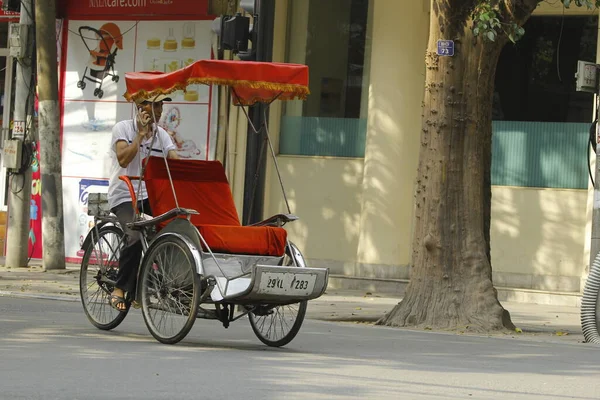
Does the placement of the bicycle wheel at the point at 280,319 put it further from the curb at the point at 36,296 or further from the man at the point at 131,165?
the curb at the point at 36,296

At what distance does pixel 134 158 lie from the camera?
10.9 meters

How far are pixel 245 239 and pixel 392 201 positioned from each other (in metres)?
8.00

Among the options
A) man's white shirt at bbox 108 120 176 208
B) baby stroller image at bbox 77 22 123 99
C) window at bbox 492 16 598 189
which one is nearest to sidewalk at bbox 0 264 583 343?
window at bbox 492 16 598 189

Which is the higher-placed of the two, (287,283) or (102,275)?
(287,283)

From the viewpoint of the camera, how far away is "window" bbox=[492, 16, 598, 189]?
17.4 meters

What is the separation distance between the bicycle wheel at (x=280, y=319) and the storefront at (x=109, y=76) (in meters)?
9.00

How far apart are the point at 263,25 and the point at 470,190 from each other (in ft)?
9.75

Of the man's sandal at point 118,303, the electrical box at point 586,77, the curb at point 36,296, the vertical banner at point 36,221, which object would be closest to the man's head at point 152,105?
the man's sandal at point 118,303

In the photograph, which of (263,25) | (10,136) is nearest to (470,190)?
(263,25)

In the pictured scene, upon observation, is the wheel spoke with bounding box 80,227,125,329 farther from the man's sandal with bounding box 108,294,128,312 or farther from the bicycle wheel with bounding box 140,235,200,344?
the bicycle wheel with bounding box 140,235,200,344

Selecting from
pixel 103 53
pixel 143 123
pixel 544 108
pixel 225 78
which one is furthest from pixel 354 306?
pixel 103 53

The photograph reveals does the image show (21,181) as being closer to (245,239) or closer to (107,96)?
(107,96)

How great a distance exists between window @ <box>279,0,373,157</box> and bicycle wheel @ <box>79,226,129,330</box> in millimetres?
7734

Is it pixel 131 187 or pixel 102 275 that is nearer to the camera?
pixel 131 187
